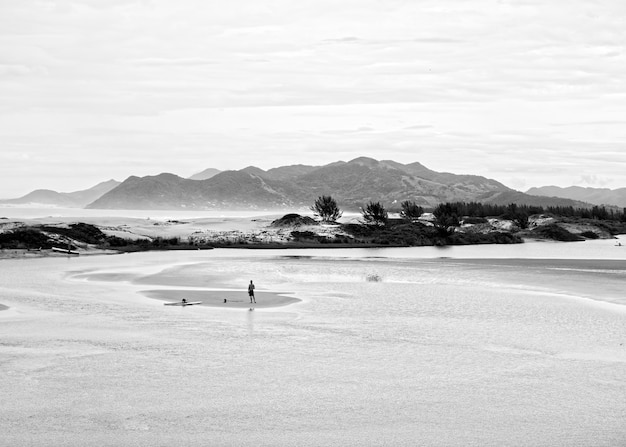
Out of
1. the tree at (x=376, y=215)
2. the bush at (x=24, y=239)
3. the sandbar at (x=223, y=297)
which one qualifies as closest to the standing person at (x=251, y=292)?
the sandbar at (x=223, y=297)

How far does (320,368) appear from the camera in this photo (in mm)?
21438

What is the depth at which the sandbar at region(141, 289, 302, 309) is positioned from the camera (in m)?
35.6

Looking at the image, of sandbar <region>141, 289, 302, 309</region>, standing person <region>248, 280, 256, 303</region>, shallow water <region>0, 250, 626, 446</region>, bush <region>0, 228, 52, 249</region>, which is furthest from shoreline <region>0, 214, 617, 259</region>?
standing person <region>248, 280, 256, 303</region>

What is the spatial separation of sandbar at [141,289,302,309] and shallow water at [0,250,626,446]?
1271 mm

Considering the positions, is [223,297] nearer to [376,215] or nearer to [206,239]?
[206,239]

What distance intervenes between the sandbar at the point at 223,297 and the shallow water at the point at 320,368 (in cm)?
127

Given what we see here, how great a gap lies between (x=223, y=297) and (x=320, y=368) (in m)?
17.5

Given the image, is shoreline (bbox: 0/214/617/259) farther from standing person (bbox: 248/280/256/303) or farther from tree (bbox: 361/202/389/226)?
standing person (bbox: 248/280/256/303)

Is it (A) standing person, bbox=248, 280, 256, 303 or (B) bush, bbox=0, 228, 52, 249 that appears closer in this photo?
(A) standing person, bbox=248, 280, 256, 303

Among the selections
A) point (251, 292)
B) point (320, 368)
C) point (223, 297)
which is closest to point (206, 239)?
point (223, 297)

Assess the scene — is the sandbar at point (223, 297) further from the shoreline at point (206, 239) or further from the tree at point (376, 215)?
the tree at point (376, 215)

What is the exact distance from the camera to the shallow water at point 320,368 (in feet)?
52.2

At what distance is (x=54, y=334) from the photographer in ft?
87.8

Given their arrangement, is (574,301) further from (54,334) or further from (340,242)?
(340,242)
